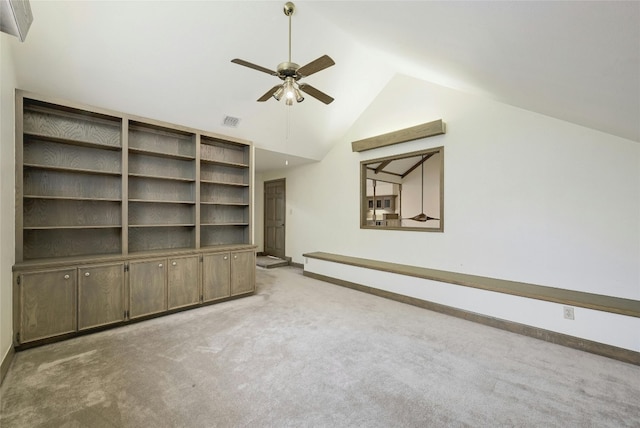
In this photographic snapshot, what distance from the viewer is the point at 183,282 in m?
3.46

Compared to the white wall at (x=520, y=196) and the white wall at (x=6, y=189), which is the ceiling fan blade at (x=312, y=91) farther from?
the white wall at (x=6, y=189)

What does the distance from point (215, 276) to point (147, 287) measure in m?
0.82

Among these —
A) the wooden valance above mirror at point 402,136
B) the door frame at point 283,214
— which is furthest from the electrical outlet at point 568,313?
the door frame at point 283,214

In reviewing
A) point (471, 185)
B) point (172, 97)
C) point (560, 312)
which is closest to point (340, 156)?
point (471, 185)

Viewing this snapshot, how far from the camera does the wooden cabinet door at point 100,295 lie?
274 cm

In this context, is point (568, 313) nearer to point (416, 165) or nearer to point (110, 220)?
point (110, 220)

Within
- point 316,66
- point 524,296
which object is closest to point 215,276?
point 316,66

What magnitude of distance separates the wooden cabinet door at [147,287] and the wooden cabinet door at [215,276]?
1.62 ft

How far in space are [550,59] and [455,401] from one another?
2.30 meters

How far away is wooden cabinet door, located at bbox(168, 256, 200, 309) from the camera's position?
3371mm

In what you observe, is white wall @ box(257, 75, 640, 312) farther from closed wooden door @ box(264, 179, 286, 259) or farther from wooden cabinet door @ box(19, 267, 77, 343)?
wooden cabinet door @ box(19, 267, 77, 343)

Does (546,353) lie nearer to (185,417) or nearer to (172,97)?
(185,417)

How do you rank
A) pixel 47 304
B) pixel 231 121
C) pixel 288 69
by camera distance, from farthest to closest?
pixel 231 121
pixel 47 304
pixel 288 69

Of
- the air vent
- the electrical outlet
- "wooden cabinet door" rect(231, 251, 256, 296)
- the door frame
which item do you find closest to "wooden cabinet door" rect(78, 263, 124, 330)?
"wooden cabinet door" rect(231, 251, 256, 296)
